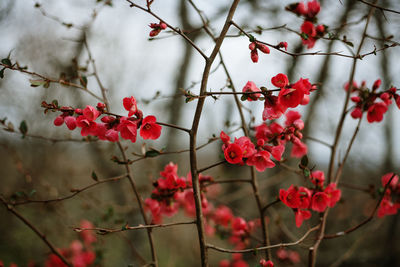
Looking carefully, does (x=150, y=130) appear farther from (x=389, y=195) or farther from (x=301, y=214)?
(x=389, y=195)

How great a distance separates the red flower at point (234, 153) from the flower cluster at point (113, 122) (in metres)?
0.24

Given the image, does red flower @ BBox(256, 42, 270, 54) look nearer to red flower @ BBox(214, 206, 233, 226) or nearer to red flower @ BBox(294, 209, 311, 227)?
red flower @ BBox(294, 209, 311, 227)

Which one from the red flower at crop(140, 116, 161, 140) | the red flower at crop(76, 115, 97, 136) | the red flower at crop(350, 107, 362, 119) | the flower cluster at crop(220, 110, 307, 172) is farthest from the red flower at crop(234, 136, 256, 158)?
the red flower at crop(350, 107, 362, 119)

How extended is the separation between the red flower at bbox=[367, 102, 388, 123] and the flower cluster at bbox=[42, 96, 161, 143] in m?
0.92

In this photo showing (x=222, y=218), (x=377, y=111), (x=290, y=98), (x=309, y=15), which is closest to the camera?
(x=290, y=98)

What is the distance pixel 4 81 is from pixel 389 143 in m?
5.35

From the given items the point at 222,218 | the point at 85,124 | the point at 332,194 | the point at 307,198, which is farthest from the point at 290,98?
the point at 222,218

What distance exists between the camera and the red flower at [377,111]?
1.16 meters

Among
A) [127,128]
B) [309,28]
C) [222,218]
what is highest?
[309,28]

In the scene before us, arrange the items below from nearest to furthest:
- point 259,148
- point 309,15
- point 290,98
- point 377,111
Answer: point 290,98
point 259,148
point 377,111
point 309,15

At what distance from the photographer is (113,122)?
89cm

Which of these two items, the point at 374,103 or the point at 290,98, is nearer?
the point at 290,98

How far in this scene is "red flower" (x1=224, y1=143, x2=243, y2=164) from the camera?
84 centimetres

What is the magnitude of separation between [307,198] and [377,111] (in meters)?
0.52
